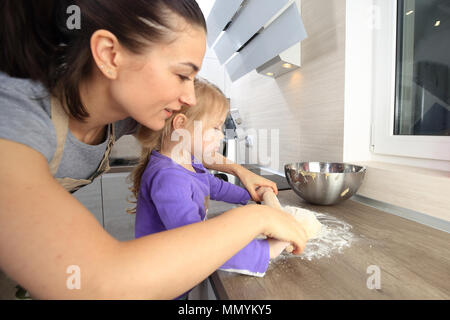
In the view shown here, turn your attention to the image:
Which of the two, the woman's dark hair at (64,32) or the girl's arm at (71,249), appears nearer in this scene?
the girl's arm at (71,249)

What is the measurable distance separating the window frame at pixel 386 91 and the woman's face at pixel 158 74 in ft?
2.65

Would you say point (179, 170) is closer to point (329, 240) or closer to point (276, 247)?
point (276, 247)

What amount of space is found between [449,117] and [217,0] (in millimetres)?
1165

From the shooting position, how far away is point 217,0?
1.28 meters

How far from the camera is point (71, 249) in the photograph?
0.90 feet

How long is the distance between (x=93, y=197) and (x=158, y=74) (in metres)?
1.29

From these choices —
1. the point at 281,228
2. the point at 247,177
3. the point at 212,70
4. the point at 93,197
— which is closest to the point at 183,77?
the point at 281,228

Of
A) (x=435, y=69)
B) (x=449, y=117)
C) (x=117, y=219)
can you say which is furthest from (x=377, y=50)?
(x=117, y=219)

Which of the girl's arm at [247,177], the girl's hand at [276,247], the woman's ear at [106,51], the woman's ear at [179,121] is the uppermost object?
the woman's ear at [106,51]

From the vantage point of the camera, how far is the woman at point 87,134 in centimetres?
27

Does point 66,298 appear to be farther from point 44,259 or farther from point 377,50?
point 377,50

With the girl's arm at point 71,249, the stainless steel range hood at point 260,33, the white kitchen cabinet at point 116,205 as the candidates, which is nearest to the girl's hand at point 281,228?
the girl's arm at point 71,249

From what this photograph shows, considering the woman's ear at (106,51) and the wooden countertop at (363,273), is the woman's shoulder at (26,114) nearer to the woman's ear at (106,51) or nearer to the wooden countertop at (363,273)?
the woman's ear at (106,51)

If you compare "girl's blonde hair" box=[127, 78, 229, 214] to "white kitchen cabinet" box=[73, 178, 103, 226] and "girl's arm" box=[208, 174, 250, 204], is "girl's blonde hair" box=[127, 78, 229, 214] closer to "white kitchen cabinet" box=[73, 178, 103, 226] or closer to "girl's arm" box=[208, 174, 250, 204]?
"girl's arm" box=[208, 174, 250, 204]
